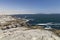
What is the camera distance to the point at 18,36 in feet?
42.9

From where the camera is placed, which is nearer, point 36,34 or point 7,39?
point 7,39

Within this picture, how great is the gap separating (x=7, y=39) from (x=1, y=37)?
29.5 inches

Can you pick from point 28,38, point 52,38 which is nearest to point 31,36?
point 28,38

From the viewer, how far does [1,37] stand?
13094 mm

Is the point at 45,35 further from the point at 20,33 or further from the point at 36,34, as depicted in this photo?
the point at 20,33

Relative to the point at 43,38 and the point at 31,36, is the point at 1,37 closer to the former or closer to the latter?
the point at 31,36

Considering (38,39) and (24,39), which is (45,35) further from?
(24,39)

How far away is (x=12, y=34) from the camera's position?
13656 millimetres

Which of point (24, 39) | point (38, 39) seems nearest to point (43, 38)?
point (38, 39)

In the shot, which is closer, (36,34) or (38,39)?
(38,39)

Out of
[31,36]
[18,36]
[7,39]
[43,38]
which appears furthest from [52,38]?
[7,39]

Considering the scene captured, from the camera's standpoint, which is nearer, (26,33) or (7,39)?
(7,39)

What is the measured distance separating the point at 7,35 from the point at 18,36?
1.03 metres

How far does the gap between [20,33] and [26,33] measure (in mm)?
516
